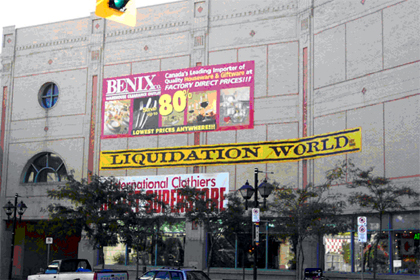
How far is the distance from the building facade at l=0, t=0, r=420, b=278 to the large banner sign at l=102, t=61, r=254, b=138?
1.05 feet

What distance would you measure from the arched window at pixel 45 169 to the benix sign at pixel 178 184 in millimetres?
5982

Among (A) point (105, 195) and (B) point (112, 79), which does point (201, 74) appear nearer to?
(B) point (112, 79)

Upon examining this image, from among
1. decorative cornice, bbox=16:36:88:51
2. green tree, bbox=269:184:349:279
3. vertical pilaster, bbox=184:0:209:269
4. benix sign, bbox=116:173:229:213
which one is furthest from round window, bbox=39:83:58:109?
green tree, bbox=269:184:349:279

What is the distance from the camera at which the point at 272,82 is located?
36094 mm

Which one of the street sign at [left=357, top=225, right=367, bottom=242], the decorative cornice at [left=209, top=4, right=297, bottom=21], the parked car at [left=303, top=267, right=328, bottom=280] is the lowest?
the parked car at [left=303, top=267, right=328, bottom=280]

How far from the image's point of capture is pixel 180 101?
126ft

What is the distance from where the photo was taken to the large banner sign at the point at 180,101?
1452 inches

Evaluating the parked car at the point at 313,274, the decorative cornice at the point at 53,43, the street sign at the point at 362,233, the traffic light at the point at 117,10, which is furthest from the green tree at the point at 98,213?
the traffic light at the point at 117,10

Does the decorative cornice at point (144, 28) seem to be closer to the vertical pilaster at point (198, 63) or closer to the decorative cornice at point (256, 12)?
the vertical pilaster at point (198, 63)

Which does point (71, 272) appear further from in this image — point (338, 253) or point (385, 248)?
point (385, 248)

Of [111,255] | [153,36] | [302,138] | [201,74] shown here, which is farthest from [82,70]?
[302,138]

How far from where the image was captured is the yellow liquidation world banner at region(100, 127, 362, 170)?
3252 centimetres

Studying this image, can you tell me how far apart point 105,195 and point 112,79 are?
12.5m

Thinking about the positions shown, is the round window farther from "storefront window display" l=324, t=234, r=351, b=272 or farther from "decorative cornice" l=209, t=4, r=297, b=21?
"storefront window display" l=324, t=234, r=351, b=272
